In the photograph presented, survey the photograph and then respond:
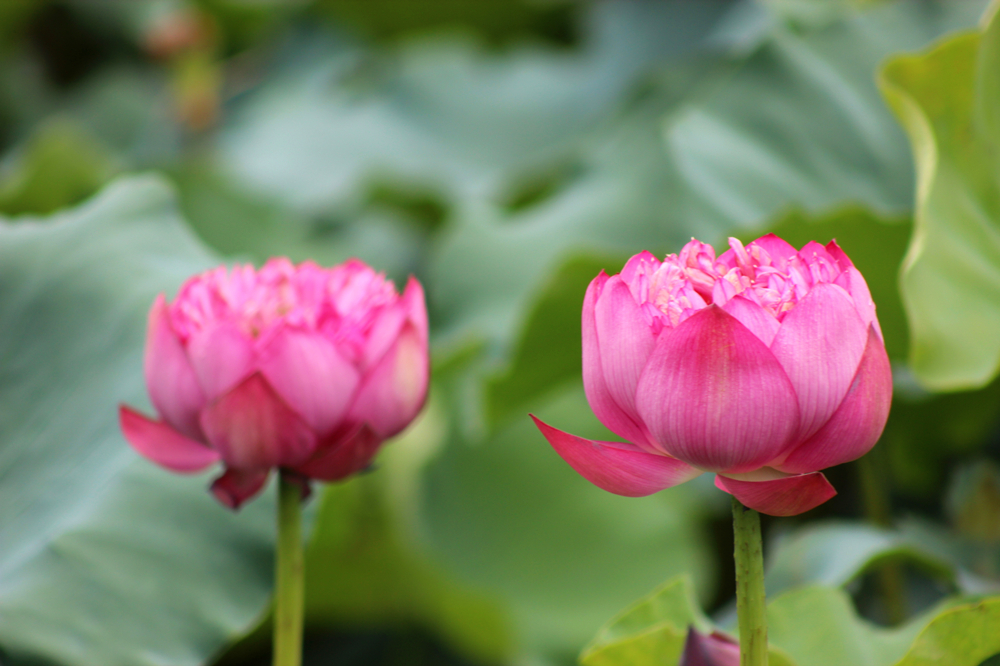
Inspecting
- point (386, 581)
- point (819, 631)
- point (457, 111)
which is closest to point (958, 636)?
point (819, 631)

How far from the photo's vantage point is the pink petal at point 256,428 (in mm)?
311

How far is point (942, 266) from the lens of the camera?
0.45m

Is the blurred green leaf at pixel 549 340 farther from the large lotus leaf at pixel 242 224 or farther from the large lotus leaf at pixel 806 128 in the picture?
the large lotus leaf at pixel 242 224

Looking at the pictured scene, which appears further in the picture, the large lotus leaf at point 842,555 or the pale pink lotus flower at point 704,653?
the large lotus leaf at point 842,555

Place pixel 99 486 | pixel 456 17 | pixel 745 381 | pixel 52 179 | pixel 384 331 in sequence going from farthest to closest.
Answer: pixel 456 17
pixel 52 179
pixel 99 486
pixel 384 331
pixel 745 381

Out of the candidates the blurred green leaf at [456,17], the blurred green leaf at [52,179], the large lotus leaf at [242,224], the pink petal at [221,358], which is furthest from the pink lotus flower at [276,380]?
the blurred green leaf at [456,17]

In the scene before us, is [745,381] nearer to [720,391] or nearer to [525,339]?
[720,391]

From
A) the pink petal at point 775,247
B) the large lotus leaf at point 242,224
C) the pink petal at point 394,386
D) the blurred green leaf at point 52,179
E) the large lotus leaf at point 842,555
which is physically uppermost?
the pink petal at point 775,247

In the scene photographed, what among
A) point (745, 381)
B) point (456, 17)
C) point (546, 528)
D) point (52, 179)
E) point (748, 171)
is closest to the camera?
point (745, 381)

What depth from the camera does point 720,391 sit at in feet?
0.76

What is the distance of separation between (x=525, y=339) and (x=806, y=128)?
26cm

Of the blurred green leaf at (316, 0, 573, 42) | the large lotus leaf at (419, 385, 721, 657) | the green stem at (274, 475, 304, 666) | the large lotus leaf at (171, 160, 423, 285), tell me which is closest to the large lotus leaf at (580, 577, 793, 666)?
the green stem at (274, 475, 304, 666)

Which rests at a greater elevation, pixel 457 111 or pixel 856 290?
pixel 856 290

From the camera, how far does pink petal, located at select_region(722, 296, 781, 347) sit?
235mm
